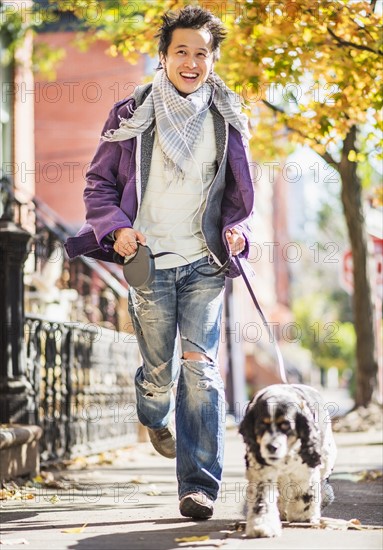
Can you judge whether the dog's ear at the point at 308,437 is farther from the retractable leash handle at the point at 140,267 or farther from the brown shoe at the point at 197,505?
the retractable leash handle at the point at 140,267

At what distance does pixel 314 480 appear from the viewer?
13.7 feet

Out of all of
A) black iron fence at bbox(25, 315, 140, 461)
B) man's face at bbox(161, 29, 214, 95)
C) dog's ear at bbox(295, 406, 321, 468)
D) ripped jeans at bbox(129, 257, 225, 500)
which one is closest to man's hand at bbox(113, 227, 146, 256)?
ripped jeans at bbox(129, 257, 225, 500)

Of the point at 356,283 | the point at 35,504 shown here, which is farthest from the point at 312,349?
the point at 35,504

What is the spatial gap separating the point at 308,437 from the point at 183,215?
1311 mm

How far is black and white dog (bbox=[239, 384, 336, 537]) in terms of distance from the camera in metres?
3.89

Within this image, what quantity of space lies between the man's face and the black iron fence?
3.29 m

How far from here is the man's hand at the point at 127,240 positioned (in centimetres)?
457

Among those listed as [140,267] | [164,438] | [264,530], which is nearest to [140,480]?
[164,438]

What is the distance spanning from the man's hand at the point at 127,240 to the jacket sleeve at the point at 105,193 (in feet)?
0.12

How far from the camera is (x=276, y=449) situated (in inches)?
152

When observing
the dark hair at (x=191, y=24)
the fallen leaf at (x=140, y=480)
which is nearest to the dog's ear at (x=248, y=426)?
the dark hair at (x=191, y=24)

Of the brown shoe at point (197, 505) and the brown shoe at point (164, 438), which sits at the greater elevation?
the brown shoe at point (164, 438)

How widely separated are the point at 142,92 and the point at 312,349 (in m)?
50.6

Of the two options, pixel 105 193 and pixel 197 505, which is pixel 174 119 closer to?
pixel 105 193
